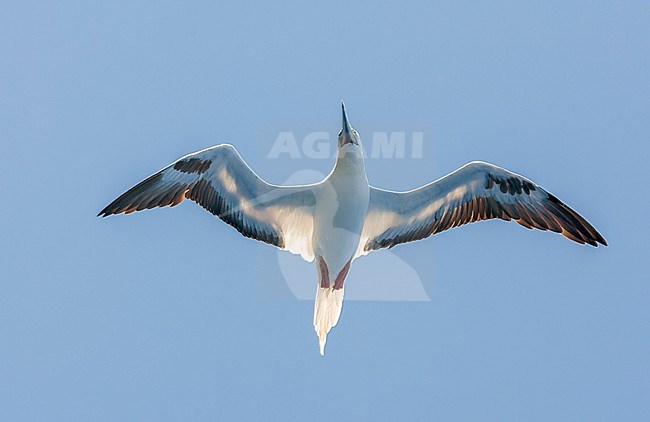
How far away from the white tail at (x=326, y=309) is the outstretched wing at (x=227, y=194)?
1.99ft

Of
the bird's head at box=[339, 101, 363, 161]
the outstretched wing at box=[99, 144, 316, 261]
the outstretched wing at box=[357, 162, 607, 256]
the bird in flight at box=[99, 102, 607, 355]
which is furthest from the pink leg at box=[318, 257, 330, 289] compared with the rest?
the bird's head at box=[339, 101, 363, 161]

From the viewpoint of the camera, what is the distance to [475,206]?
1684 centimetres

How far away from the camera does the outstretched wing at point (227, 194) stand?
52.9 feet

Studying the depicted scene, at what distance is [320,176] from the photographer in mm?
17297

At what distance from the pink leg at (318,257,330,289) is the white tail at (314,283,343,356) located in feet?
0.18

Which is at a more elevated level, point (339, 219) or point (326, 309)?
point (339, 219)

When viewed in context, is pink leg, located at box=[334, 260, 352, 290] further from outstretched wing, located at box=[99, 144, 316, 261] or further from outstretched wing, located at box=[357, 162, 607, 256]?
outstretched wing, located at box=[357, 162, 607, 256]

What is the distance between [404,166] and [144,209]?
11.3ft

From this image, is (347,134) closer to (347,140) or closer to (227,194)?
(347,140)

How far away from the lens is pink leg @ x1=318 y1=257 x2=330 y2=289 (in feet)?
54.2

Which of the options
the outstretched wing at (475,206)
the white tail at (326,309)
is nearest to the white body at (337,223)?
the white tail at (326,309)

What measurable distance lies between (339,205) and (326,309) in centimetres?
140

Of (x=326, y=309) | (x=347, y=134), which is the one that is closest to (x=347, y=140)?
(x=347, y=134)

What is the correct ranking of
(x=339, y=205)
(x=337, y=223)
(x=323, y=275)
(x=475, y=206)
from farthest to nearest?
(x=475, y=206) → (x=323, y=275) → (x=337, y=223) → (x=339, y=205)
